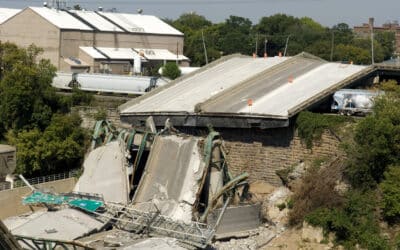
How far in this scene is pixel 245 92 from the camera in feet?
98.3

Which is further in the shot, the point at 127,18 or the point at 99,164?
the point at 127,18

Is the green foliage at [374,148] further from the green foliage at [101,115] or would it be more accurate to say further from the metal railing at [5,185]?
the metal railing at [5,185]

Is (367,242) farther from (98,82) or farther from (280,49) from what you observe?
(280,49)

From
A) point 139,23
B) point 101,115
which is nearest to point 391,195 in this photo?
point 101,115

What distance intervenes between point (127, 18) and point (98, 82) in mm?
19913

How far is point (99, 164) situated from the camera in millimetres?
25828

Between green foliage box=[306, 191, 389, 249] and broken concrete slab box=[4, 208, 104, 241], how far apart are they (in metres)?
A: 6.61

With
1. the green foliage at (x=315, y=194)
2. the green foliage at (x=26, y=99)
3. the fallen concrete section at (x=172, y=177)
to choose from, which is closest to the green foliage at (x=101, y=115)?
the green foliage at (x=26, y=99)

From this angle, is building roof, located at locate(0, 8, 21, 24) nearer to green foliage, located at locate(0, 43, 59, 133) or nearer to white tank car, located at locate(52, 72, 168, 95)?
white tank car, located at locate(52, 72, 168, 95)

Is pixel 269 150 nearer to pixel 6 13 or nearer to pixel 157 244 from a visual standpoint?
pixel 157 244

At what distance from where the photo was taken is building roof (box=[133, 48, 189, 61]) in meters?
54.4

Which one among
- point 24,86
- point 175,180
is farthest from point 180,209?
point 24,86

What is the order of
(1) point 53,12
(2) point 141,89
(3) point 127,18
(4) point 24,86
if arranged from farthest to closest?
(3) point 127,18
(1) point 53,12
(2) point 141,89
(4) point 24,86

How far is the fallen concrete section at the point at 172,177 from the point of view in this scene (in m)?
23.1
